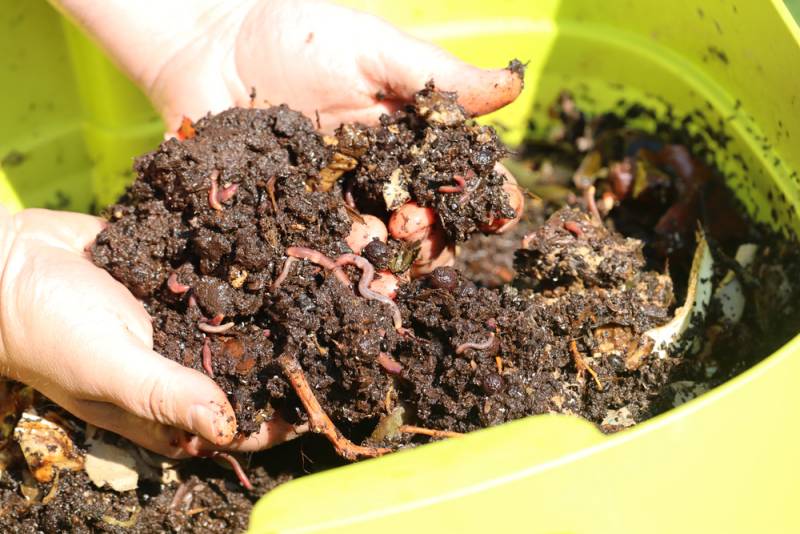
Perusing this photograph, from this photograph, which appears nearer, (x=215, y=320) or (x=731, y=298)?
(x=215, y=320)

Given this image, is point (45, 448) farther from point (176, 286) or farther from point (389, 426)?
point (389, 426)

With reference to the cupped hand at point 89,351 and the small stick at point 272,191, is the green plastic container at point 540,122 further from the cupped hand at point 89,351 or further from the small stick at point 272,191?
the small stick at point 272,191

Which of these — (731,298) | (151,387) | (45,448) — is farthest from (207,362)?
(731,298)

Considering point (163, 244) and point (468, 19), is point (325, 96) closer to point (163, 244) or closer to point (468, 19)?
point (163, 244)

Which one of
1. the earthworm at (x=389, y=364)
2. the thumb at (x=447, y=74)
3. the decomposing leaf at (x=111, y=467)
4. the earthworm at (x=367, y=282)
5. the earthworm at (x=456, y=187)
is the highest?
the thumb at (x=447, y=74)

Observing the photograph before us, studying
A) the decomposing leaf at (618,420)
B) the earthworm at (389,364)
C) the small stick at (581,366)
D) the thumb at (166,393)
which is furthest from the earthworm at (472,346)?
the thumb at (166,393)

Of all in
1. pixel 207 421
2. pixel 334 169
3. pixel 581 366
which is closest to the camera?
pixel 207 421

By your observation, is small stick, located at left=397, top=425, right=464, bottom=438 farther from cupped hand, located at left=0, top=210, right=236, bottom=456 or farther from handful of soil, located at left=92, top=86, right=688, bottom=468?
cupped hand, located at left=0, top=210, right=236, bottom=456
